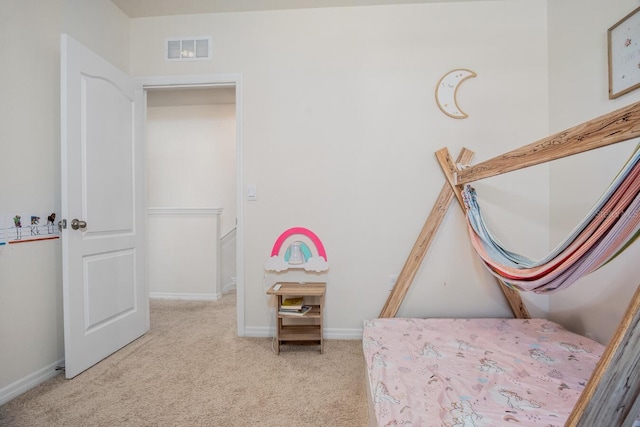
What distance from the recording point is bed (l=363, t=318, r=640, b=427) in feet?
3.28

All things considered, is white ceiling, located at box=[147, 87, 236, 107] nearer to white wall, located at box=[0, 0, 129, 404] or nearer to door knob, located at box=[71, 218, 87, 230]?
white wall, located at box=[0, 0, 129, 404]

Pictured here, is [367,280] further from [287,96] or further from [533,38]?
[533,38]

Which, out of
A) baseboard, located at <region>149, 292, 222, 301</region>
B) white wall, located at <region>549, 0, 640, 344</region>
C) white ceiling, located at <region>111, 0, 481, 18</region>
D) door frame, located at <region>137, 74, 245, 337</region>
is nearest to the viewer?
white wall, located at <region>549, 0, 640, 344</region>

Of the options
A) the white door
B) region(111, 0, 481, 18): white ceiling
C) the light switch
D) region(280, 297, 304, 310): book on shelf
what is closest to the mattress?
region(280, 297, 304, 310): book on shelf

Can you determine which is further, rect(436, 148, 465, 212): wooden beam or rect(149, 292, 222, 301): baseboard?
rect(149, 292, 222, 301): baseboard

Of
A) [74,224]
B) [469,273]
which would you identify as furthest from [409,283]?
[74,224]

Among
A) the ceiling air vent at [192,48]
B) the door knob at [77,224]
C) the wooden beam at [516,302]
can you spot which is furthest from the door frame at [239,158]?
the wooden beam at [516,302]

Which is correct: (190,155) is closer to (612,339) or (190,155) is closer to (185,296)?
(185,296)

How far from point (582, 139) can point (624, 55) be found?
1164 millimetres

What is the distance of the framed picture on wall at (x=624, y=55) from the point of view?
1454 mm

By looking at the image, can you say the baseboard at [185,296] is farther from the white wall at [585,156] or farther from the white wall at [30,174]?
the white wall at [585,156]

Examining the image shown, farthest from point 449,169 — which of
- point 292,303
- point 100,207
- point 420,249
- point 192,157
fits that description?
point 192,157

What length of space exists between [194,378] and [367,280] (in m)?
1.30

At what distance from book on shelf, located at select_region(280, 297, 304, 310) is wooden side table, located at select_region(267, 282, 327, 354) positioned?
3cm
